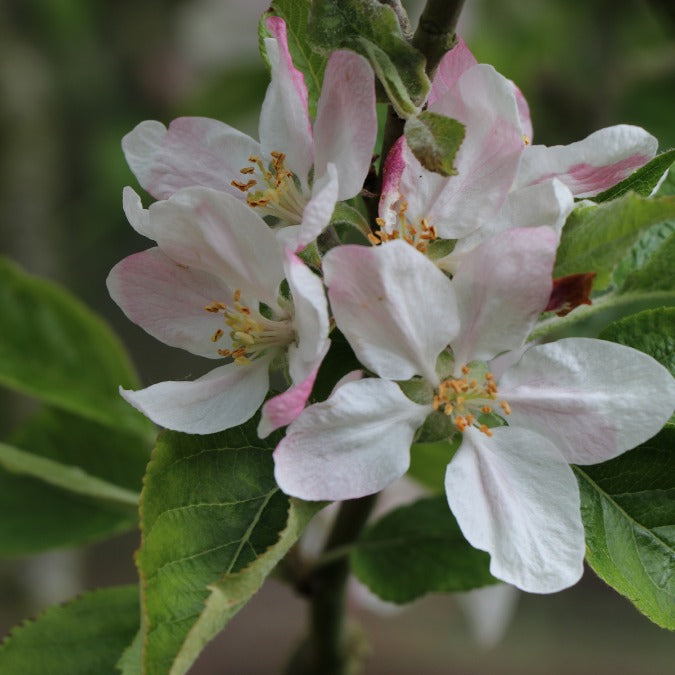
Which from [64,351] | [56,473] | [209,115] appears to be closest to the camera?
[56,473]

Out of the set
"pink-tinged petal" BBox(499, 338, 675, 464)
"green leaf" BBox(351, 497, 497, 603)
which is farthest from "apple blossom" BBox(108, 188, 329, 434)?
"green leaf" BBox(351, 497, 497, 603)

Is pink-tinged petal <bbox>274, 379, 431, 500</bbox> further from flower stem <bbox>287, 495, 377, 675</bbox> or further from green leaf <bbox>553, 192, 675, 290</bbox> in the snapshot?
flower stem <bbox>287, 495, 377, 675</bbox>

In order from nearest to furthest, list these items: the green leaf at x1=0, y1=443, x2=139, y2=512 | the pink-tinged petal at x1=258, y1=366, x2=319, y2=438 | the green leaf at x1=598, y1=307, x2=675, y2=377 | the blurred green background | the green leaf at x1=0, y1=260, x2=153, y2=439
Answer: the pink-tinged petal at x1=258, y1=366, x2=319, y2=438
the green leaf at x1=598, y1=307, x2=675, y2=377
the green leaf at x1=0, y1=443, x2=139, y2=512
the green leaf at x1=0, y1=260, x2=153, y2=439
the blurred green background

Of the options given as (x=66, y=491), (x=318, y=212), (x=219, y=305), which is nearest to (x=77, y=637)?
(x=66, y=491)

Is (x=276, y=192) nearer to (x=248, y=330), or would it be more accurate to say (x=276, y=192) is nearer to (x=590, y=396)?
(x=248, y=330)

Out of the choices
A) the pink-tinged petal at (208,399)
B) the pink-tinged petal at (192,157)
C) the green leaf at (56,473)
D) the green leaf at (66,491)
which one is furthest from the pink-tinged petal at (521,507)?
the green leaf at (66,491)

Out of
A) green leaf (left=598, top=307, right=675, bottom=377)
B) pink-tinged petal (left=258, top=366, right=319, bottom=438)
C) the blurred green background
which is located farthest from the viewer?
the blurred green background
